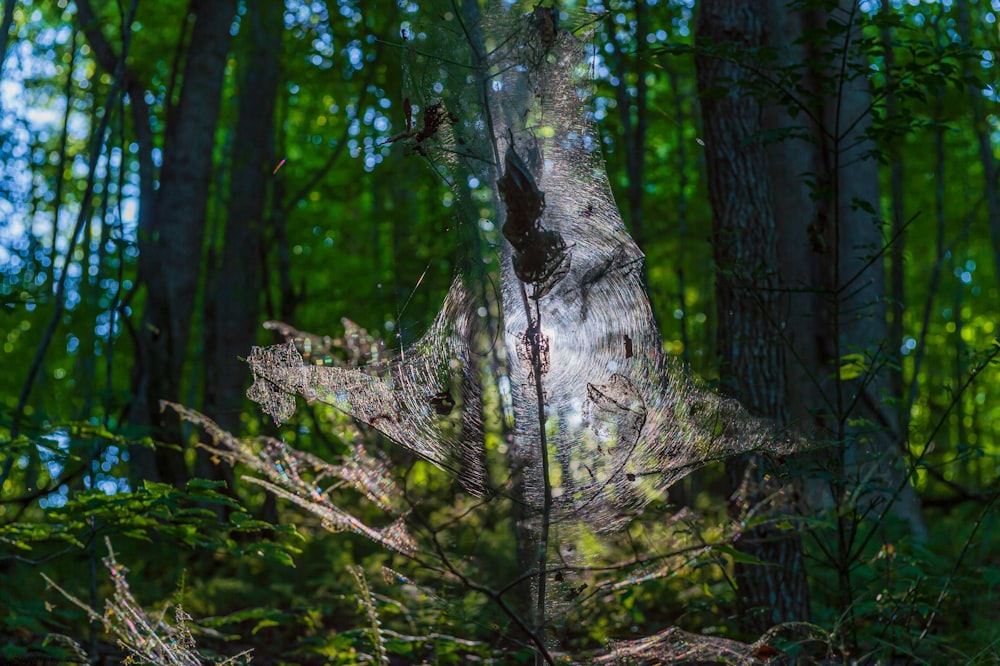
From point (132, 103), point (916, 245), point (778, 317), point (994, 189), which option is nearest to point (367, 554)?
point (132, 103)

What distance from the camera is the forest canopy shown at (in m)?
2.39

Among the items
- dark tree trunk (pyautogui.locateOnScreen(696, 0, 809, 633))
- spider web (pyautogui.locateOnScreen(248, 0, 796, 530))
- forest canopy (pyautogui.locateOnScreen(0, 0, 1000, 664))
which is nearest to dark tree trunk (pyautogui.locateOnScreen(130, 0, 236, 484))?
forest canopy (pyautogui.locateOnScreen(0, 0, 1000, 664))

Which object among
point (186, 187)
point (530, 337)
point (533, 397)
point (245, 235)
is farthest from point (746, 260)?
point (245, 235)

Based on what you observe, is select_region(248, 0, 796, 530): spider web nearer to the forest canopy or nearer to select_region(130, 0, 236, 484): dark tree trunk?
the forest canopy

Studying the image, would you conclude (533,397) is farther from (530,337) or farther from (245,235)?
(245,235)

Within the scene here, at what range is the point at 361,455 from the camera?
222cm

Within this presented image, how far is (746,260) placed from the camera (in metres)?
4.58

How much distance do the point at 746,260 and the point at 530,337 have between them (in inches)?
105

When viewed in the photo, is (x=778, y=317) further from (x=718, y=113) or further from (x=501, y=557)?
(x=501, y=557)

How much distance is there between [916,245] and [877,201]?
1376cm

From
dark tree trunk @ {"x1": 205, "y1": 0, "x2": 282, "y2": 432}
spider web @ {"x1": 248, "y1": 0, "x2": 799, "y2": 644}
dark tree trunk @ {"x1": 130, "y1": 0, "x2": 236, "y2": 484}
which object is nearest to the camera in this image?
spider web @ {"x1": 248, "y1": 0, "x2": 799, "y2": 644}

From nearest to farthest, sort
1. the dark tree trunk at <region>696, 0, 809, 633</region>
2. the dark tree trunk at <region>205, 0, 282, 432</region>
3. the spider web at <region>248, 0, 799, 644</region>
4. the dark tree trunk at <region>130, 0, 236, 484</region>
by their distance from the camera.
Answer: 1. the spider web at <region>248, 0, 799, 644</region>
2. the dark tree trunk at <region>696, 0, 809, 633</region>
3. the dark tree trunk at <region>130, 0, 236, 484</region>
4. the dark tree trunk at <region>205, 0, 282, 432</region>

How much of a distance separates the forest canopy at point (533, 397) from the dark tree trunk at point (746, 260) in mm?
18

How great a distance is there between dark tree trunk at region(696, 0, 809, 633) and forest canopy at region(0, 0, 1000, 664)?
18mm
